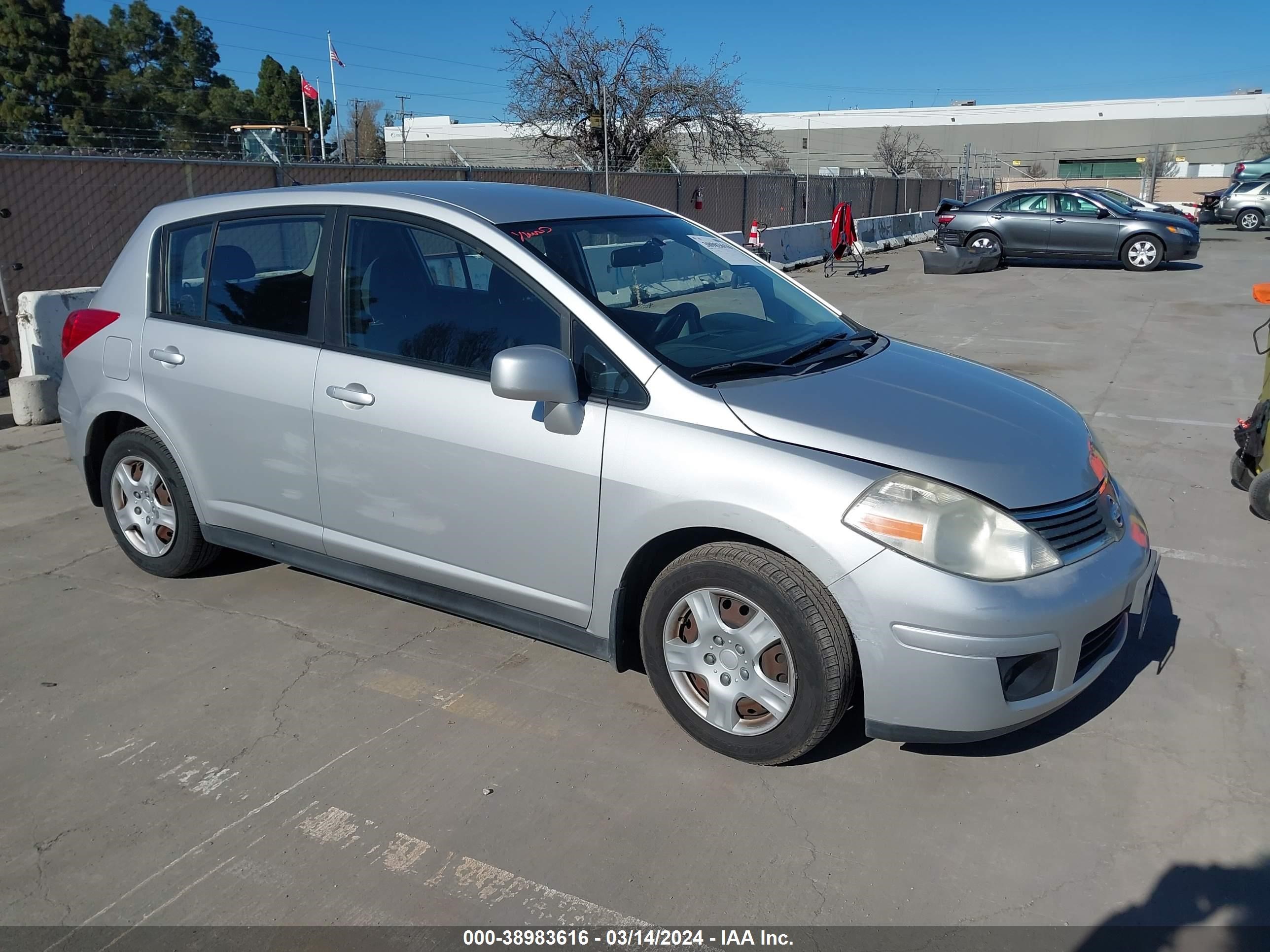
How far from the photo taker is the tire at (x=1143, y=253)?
19391 millimetres

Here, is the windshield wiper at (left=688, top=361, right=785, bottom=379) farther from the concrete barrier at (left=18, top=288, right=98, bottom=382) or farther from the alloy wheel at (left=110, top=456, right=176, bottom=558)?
the concrete barrier at (left=18, top=288, right=98, bottom=382)

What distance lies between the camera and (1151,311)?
14086mm

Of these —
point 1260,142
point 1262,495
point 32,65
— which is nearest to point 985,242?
point 1262,495

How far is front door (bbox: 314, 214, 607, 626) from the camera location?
A: 3.46 meters

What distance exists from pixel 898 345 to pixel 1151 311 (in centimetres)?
1169

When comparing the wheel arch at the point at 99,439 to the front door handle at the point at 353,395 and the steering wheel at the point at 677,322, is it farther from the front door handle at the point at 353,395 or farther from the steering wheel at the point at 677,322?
the steering wheel at the point at 677,322

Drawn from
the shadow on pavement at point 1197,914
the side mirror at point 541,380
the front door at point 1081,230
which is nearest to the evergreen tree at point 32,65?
the front door at point 1081,230

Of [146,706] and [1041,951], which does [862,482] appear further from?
[146,706]

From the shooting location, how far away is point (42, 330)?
8.33m

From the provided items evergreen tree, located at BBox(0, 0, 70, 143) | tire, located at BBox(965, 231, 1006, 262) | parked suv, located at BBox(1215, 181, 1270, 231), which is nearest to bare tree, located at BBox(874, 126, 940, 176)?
parked suv, located at BBox(1215, 181, 1270, 231)

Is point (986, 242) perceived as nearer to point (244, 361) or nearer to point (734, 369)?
point (734, 369)

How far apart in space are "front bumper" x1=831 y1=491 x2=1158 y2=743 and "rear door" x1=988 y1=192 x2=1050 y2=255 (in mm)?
18937

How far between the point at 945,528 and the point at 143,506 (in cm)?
375

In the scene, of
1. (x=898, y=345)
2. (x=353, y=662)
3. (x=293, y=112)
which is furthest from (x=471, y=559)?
(x=293, y=112)
